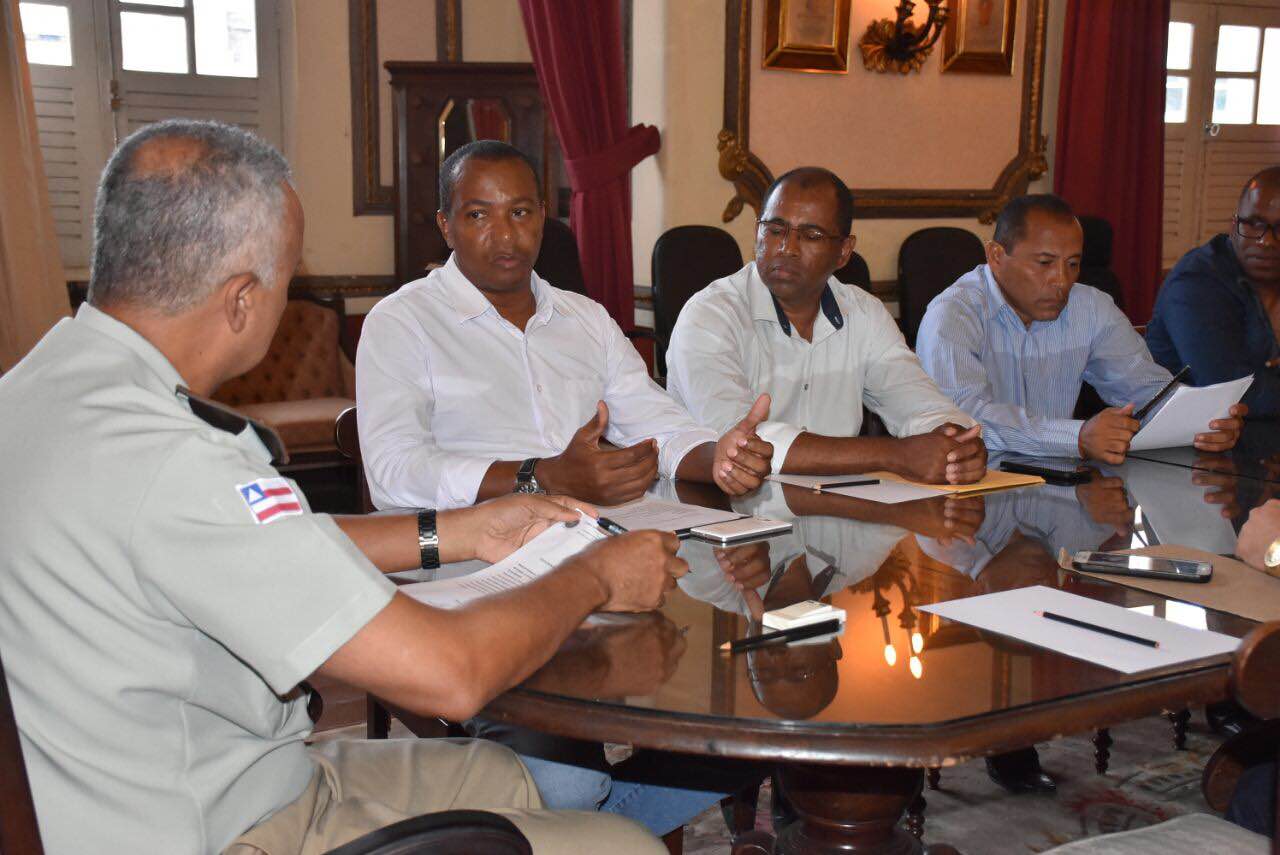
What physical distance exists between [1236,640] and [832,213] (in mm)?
1665

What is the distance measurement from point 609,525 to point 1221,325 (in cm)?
229

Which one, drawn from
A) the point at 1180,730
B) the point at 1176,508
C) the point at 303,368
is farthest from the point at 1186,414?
the point at 303,368

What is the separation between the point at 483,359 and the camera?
2.34 m

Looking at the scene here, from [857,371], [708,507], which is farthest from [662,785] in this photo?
[857,371]

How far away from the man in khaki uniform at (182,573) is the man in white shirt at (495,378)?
95cm

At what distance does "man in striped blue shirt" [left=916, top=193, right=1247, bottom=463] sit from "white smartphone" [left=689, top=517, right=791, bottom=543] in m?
1.13

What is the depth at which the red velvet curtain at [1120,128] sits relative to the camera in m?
5.77

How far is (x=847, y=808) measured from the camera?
137 centimetres

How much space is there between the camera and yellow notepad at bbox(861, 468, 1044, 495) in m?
2.16

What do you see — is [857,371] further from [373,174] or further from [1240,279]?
[373,174]

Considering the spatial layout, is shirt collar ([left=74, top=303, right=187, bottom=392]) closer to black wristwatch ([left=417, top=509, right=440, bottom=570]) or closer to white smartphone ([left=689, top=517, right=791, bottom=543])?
→ black wristwatch ([left=417, top=509, right=440, bottom=570])

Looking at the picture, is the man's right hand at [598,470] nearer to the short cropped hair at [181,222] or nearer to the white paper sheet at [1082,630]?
the white paper sheet at [1082,630]

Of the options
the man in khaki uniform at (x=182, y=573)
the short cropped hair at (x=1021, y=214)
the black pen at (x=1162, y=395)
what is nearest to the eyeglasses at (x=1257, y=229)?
the short cropped hair at (x=1021, y=214)

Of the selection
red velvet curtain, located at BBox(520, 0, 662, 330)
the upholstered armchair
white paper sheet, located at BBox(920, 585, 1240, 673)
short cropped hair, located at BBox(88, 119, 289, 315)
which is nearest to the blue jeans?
white paper sheet, located at BBox(920, 585, 1240, 673)
